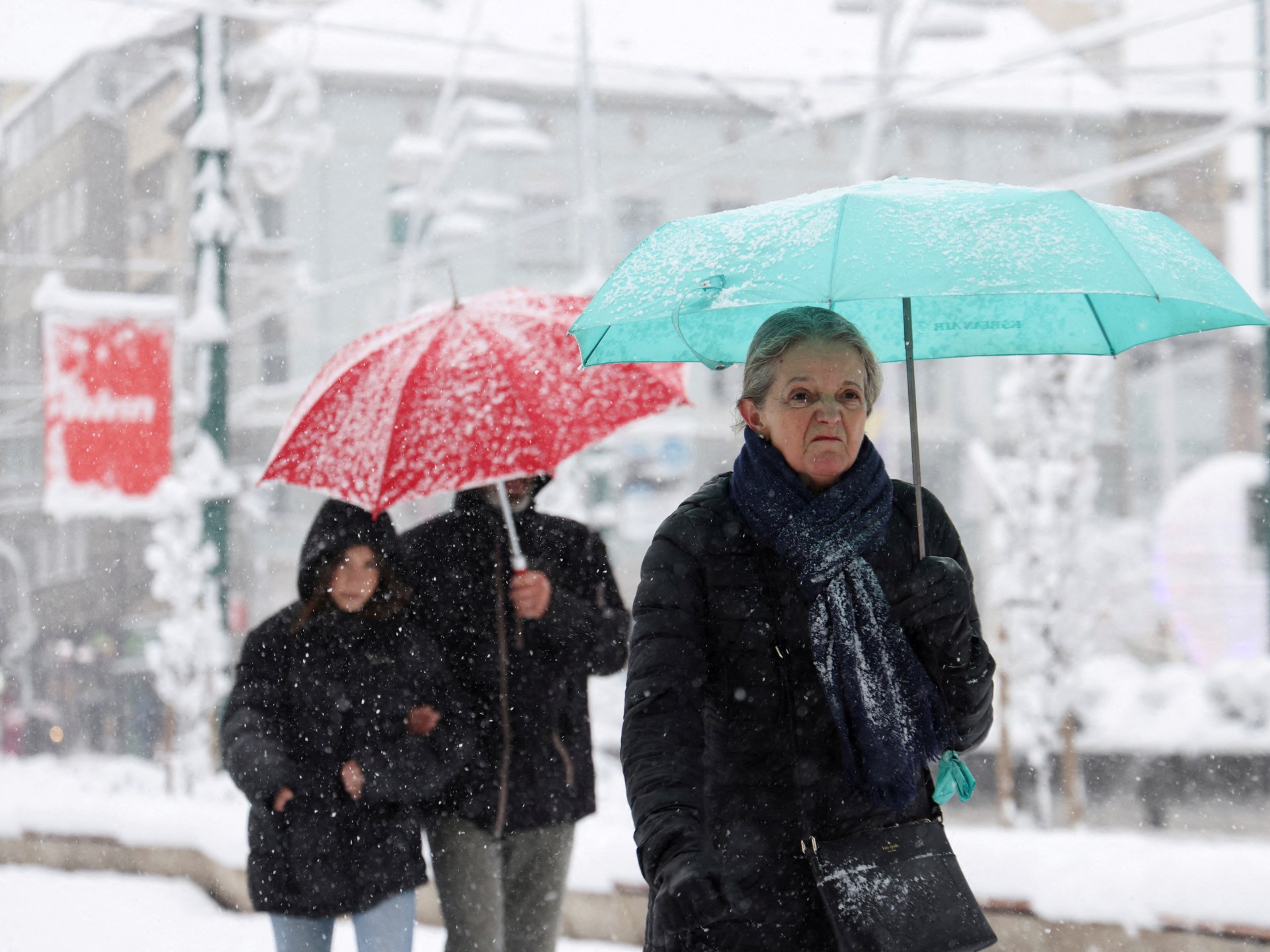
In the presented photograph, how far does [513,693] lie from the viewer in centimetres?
370

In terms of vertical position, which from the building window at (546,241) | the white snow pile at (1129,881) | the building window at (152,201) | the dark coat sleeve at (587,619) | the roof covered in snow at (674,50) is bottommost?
the white snow pile at (1129,881)

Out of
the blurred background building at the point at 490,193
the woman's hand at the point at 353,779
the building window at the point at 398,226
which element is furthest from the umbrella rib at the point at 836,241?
the building window at the point at 398,226

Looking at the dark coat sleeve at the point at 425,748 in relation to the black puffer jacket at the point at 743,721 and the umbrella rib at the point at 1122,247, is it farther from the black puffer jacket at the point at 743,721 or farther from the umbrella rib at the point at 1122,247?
the umbrella rib at the point at 1122,247

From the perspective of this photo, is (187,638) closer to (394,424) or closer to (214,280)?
(214,280)

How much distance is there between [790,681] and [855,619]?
149mm

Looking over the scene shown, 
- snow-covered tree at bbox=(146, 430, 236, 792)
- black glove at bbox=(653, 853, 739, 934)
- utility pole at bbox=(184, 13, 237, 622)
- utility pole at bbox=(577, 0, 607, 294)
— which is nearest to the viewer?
black glove at bbox=(653, 853, 739, 934)

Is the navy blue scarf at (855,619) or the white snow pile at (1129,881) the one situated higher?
the navy blue scarf at (855,619)

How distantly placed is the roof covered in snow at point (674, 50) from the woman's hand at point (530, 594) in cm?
2779

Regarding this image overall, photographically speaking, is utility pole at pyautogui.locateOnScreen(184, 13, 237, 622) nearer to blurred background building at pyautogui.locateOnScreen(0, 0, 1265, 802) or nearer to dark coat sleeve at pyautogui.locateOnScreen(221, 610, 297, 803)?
dark coat sleeve at pyautogui.locateOnScreen(221, 610, 297, 803)

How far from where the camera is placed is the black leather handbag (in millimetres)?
2164

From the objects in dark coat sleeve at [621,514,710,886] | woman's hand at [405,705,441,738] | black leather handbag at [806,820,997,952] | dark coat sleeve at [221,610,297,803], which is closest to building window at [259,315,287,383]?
dark coat sleeve at [221,610,297,803]

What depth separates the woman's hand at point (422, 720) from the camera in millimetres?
3570

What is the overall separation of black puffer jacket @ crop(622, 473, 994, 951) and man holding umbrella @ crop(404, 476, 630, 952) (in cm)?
138

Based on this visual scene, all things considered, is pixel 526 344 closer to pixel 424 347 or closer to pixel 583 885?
pixel 424 347
